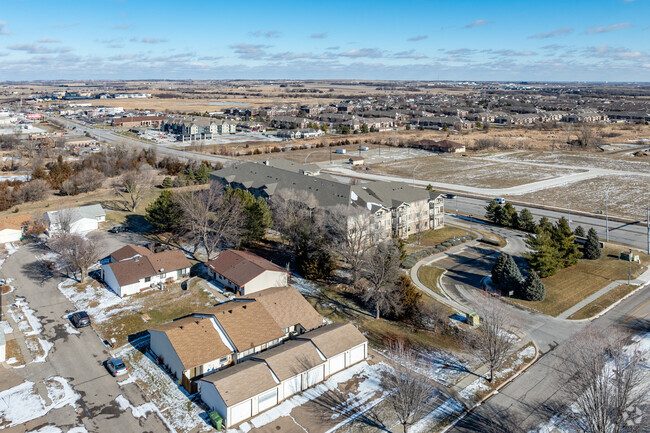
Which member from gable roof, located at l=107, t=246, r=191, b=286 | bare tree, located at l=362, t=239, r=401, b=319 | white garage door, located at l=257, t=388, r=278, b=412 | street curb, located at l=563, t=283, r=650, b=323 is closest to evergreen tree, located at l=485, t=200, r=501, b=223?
street curb, located at l=563, t=283, r=650, b=323

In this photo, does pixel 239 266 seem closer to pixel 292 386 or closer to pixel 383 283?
pixel 383 283

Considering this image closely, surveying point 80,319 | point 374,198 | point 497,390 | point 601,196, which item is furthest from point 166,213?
point 601,196

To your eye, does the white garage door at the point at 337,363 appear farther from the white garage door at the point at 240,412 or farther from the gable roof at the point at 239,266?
the gable roof at the point at 239,266

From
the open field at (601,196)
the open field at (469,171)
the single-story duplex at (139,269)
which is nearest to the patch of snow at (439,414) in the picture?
the single-story duplex at (139,269)

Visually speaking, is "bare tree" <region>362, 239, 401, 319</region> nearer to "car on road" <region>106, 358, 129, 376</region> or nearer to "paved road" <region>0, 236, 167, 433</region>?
"car on road" <region>106, 358, 129, 376</region>

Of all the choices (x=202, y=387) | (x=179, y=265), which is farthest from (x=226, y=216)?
(x=202, y=387)

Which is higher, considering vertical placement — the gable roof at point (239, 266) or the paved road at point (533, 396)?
the gable roof at point (239, 266)
